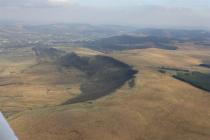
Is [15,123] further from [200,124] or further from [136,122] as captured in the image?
[200,124]

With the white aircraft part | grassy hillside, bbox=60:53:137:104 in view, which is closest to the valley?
grassy hillside, bbox=60:53:137:104

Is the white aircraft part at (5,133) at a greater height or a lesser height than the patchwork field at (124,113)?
greater

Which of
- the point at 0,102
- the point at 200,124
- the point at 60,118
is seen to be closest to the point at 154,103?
the point at 200,124

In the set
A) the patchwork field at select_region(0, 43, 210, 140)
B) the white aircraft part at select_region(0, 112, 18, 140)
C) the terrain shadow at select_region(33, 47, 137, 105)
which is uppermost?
the white aircraft part at select_region(0, 112, 18, 140)

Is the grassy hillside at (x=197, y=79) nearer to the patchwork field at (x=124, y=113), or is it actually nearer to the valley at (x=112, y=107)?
the valley at (x=112, y=107)

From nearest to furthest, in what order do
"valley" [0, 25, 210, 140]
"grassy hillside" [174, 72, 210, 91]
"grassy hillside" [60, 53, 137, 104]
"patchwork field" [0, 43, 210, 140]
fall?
"patchwork field" [0, 43, 210, 140], "valley" [0, 25, 210, 140], "grassy hillside" [174, 72, 210, 91], "grassy hillside" [60, 53, 137, 104]

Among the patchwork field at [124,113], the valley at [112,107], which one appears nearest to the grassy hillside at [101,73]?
the valley at [112,107]

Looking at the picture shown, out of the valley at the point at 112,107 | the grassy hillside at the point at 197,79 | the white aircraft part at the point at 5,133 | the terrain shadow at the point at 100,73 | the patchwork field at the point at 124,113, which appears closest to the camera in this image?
the white aircraft part at the point at 5,133

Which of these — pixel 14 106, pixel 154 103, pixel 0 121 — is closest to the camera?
pixel 0 121

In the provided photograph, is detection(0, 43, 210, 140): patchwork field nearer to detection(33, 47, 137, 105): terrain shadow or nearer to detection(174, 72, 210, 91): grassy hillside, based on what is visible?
detection(174, 72, 210, 91): grassy hillside

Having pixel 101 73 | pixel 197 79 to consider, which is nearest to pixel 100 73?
pixel 101 73

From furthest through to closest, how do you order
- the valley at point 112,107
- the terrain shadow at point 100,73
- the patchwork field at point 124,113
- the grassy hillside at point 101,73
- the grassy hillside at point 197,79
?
the terrain shadow at point 100,73 < the grassy hillside at point 101,73 < the grassy hillside at point 197,79 < the valley at point 112,107 < the patchwork field at point 124,113
